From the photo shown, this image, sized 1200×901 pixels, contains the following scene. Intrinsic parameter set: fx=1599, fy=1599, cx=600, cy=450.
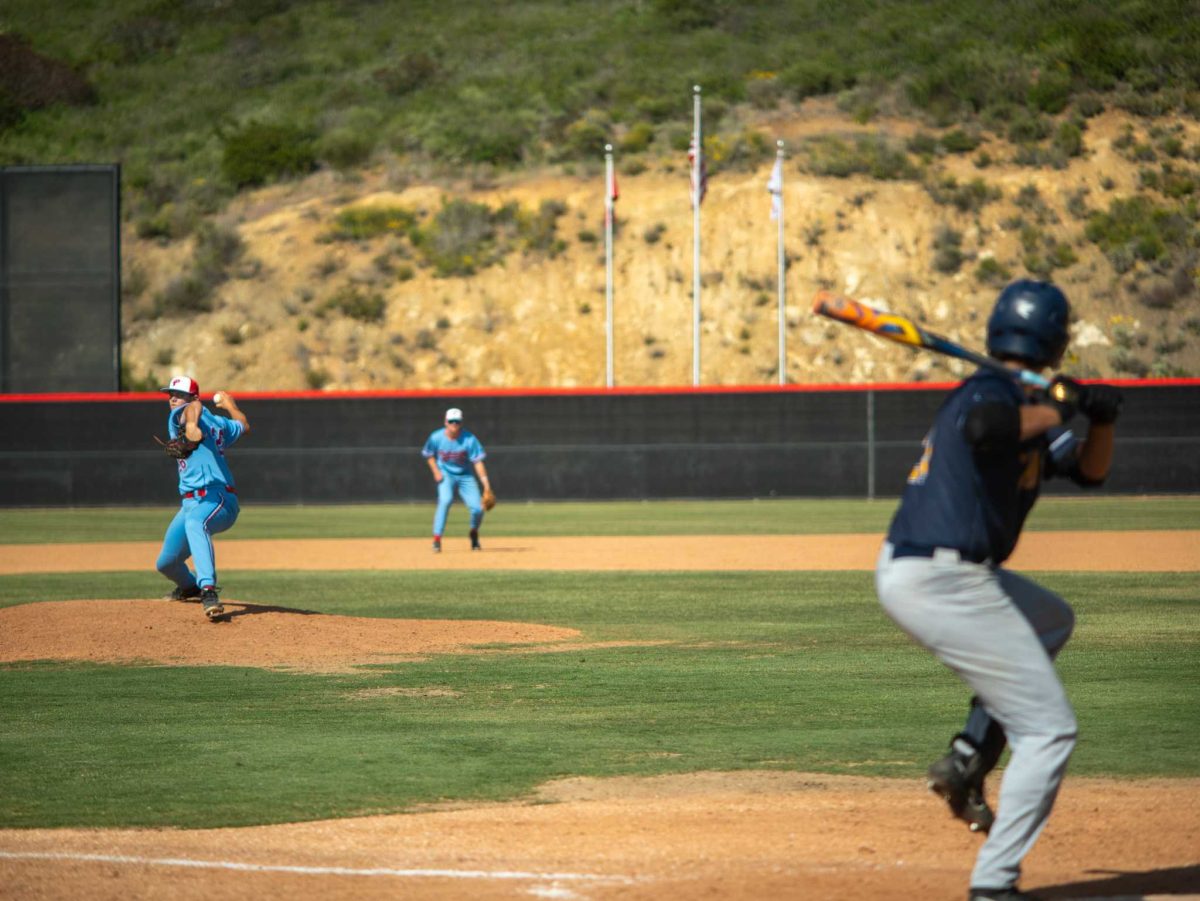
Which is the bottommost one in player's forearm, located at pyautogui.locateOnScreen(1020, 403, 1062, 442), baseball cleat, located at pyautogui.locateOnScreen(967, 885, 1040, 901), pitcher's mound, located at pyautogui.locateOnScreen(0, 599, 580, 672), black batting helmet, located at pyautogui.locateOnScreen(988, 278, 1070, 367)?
pitcher's mound, located at pyautogui.locateOnScreen(0, 599, 580, 672)

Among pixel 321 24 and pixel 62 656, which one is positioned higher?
pixel 321 24

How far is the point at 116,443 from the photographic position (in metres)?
34.2

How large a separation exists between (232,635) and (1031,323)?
313 inches

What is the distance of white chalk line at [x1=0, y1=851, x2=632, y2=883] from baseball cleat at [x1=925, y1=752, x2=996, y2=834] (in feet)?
3.58

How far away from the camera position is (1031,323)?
5.00m

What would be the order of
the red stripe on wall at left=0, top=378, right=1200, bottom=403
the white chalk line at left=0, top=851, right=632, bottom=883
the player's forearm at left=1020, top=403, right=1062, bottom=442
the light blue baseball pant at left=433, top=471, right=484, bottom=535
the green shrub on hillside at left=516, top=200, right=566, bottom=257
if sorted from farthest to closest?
1. the green shrub on hillside at left=516, top=200, right=566, bottom=257
2. the red stripe on wall at left=0, top=378, right=1200, bottom=403
3. the light blue baseball pant at left=433, top=471, right=484, bottom=535
4. the white chalk line at left=0, top=851, right=632, bottom=883
5. the player's forearm at left=1020, top=403, right=1062, bottom=442

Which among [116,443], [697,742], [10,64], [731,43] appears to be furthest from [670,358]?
[697,742]

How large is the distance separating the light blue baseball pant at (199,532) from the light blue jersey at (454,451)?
385 inches

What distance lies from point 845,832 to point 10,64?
66.9 meters

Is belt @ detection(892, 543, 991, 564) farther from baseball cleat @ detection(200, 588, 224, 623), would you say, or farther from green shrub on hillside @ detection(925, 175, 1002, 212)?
green shrub on hillside @ detection(925, 175, 1002, 212)

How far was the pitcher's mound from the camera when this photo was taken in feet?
36.9

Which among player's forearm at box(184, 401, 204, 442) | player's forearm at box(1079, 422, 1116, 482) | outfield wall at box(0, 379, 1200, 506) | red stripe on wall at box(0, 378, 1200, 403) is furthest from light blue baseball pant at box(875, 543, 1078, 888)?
outfield wall at box(0, 379, 1200, 506)

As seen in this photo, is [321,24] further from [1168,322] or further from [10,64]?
[1168,322]

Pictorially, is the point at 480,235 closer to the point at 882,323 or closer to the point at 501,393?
the point at 501,393
